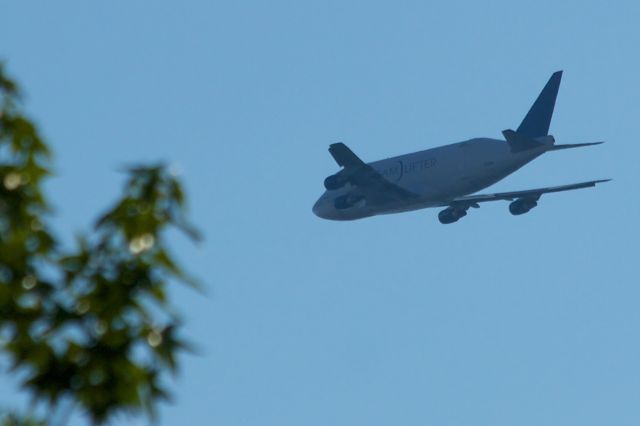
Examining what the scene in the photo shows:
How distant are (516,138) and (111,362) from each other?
230 ft

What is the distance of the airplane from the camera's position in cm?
7744

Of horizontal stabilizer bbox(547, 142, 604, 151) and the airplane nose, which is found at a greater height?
the airplane nose

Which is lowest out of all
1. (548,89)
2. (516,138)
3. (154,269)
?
(154,269)

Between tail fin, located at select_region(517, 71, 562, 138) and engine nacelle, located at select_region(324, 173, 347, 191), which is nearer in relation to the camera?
engine nacelle, located at select_region(324, 173, 347, 191)

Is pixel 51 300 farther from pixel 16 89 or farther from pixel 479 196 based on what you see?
pixel 479 196

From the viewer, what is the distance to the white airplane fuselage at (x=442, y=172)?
77.4 meters

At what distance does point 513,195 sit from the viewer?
83312 millimetres

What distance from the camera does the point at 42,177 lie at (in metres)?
7.48

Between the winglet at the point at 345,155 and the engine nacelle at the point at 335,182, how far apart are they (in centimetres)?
91

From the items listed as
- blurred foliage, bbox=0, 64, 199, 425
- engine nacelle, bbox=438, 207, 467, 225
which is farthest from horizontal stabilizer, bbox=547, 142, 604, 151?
blurred foliage, bbox=0, 64, 199, 425

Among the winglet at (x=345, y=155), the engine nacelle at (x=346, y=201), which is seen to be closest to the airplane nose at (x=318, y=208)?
the engine nacelle at (x=346, y=201)

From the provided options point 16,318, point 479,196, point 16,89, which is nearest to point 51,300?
point 16,318

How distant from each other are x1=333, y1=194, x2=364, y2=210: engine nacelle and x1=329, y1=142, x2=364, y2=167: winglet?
185cm

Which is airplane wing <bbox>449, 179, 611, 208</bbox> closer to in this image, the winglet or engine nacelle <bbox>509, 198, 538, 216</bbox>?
engine nacelle <bbox>509, 198, 538, 216</bbox>
